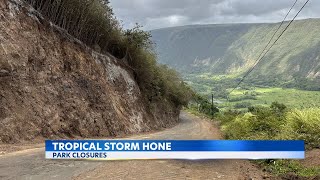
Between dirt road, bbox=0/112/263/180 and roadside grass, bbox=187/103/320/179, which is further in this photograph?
roadside grass, bbox=187/103/320/179

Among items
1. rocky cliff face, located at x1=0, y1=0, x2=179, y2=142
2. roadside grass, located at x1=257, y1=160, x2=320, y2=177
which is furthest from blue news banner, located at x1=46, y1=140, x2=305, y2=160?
rocky cliff face, located at x1=0, y1=0, x2=179, y2=142

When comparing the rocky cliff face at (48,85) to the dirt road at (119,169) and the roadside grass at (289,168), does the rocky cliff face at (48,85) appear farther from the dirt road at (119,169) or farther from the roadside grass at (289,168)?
the roadside grass at (289,168)

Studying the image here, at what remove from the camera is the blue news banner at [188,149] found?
8859mm

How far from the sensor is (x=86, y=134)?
23.2m

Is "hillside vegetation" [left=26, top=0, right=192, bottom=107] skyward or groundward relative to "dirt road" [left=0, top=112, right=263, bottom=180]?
skyward

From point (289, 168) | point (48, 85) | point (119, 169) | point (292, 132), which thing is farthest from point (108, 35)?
point (289, 168)

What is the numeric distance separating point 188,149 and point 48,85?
1452 cm

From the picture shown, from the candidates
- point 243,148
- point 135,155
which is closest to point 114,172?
point 135,155

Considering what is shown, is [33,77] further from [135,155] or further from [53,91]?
[135,155]

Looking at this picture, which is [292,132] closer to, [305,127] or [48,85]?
[305,127]

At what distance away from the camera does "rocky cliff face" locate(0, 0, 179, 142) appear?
18703 millimetres

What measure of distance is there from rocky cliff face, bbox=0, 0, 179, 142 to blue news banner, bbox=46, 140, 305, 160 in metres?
9.51

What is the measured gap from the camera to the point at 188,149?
9016 millimetres

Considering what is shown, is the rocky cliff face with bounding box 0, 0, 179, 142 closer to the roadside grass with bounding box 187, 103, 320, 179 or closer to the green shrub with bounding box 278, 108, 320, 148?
the roadside grass with bounding box 187, 103, 320, 179
